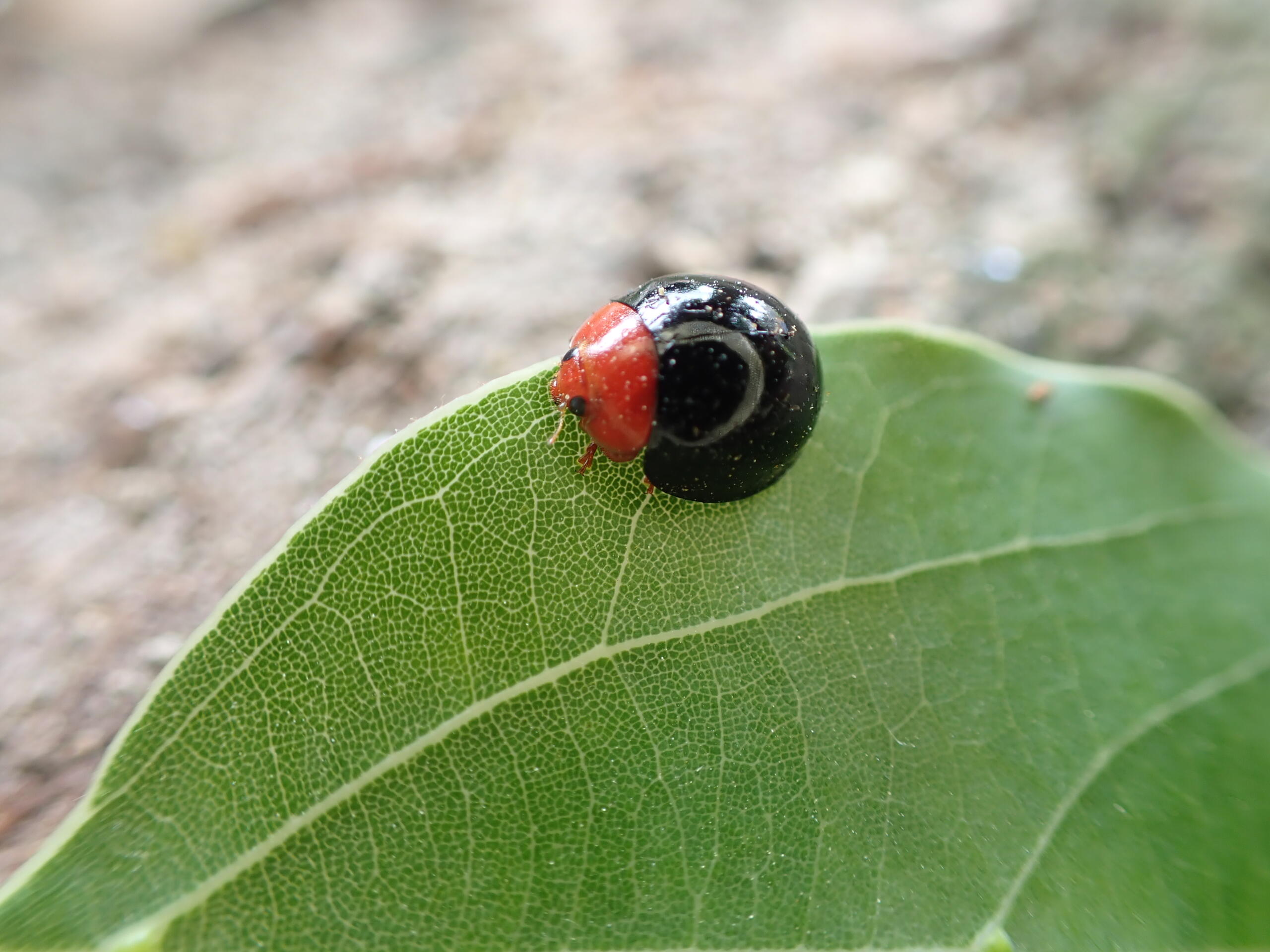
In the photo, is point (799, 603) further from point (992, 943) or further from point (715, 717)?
point (992, 943)

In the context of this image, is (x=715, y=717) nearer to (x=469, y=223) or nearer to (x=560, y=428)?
(x=560, y=428)

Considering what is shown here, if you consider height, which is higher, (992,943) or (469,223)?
(469,223)

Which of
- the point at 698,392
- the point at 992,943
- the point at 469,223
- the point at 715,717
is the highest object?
the point at 469,223

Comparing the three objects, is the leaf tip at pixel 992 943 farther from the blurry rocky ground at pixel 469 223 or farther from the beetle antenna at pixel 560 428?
the blurry rocky ground at pixel 469 223

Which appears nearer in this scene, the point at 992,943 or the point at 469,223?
the point at 992,943

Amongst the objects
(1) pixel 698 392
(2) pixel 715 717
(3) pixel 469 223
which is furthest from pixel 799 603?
(3) pixel 469 223

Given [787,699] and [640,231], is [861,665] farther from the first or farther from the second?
[640,231]
